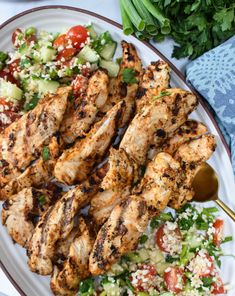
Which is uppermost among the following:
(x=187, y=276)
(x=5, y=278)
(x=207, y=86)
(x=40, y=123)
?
(x=40, y=123)

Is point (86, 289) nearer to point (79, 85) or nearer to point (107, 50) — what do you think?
point (79, 85)

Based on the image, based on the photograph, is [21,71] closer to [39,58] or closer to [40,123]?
[39,58]

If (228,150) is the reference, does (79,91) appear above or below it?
above

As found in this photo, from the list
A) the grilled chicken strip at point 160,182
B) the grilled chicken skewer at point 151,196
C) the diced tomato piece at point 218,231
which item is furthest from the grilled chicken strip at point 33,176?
the diced tomato piece at point 218,231

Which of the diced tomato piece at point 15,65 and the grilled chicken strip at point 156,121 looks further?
the diced tomato piece at point 15,65

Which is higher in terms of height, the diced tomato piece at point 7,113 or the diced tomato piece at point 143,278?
the diced tomato piece at point 7,113

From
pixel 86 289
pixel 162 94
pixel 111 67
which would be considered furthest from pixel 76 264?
pixel 111 67

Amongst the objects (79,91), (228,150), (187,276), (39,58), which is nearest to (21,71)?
(39,58)

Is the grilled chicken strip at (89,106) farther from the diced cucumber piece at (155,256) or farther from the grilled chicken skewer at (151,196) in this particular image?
the diced cucumber piece at (155,256)
